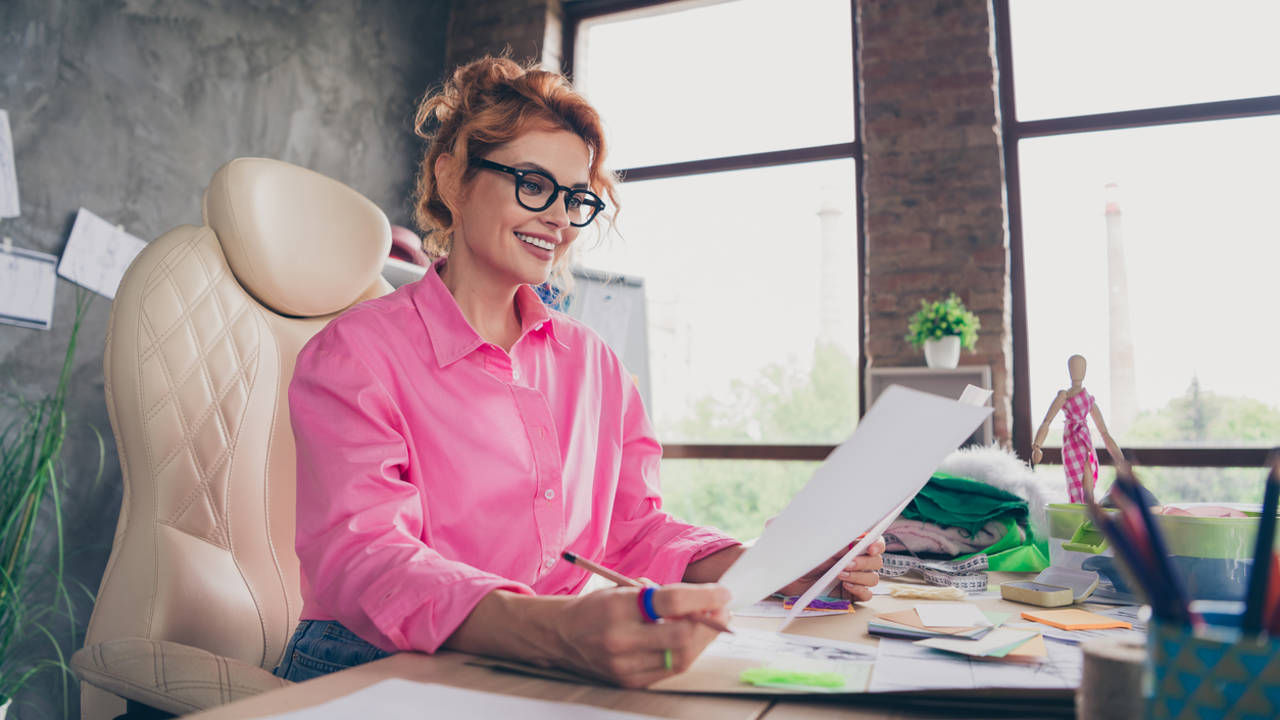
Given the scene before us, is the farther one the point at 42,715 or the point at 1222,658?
the point at 42,715

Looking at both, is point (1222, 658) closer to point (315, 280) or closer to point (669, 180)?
point (315, 280)

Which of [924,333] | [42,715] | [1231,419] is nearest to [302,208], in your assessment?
[42,715]

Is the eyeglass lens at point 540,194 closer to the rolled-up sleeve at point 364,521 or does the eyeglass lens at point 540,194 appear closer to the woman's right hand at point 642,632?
the rolled-up sleeve at point 364,521

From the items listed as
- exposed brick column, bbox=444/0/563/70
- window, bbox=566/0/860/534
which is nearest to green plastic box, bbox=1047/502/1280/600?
window, bbox=566/0/860/534

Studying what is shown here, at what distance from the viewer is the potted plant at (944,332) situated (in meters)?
3.09

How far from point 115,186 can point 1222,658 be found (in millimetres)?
2915

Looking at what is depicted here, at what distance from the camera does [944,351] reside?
3.09 metres

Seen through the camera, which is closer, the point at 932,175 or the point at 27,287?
the point at 27,287

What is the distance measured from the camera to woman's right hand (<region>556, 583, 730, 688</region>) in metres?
0.55

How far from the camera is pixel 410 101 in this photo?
400 cm

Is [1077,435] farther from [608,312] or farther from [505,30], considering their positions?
[505,30]

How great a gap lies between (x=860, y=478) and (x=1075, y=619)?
39 centimetres

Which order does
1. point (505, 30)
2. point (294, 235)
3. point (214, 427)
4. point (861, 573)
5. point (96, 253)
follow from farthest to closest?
point (505, 30), point (96, 253), point (294, 235), point (214, 427), point (861, 573)

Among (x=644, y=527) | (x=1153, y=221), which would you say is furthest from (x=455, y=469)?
(x=1153, y=221)
